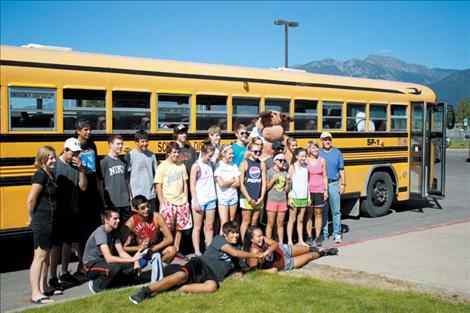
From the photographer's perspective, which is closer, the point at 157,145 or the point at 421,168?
the point at 157,145

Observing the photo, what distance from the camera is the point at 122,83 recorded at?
810cm

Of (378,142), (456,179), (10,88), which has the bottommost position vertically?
(456,179)

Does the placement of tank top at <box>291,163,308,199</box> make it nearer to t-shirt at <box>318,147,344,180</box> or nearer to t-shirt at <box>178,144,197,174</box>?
t-shirt at <box>318,147,344,180</box>

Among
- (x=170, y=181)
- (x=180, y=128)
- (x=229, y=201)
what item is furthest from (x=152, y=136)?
(x=229, y=201)

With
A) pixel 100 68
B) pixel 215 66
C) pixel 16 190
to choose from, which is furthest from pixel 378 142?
pixel 16 190

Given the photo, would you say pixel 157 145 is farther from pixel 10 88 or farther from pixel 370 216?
pixel 370 216

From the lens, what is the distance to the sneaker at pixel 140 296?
5.71 meters

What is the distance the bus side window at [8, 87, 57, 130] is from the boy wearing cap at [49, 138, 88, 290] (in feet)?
2.45

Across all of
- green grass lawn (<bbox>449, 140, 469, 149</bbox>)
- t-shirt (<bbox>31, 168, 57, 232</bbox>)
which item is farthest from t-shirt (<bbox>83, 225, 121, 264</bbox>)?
green grass lawn (<bbox>449, 140, 469, 149</bbox>)

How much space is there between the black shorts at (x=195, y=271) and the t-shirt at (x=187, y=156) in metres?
1.99

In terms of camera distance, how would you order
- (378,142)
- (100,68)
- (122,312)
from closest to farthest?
1. (122,312)
2. (100,68)
3. (378,142)

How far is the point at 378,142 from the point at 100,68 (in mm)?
6290

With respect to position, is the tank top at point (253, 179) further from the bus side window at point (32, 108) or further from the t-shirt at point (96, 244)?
the bus side window at point (32, 108)

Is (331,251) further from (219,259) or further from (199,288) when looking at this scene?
(199,288)
